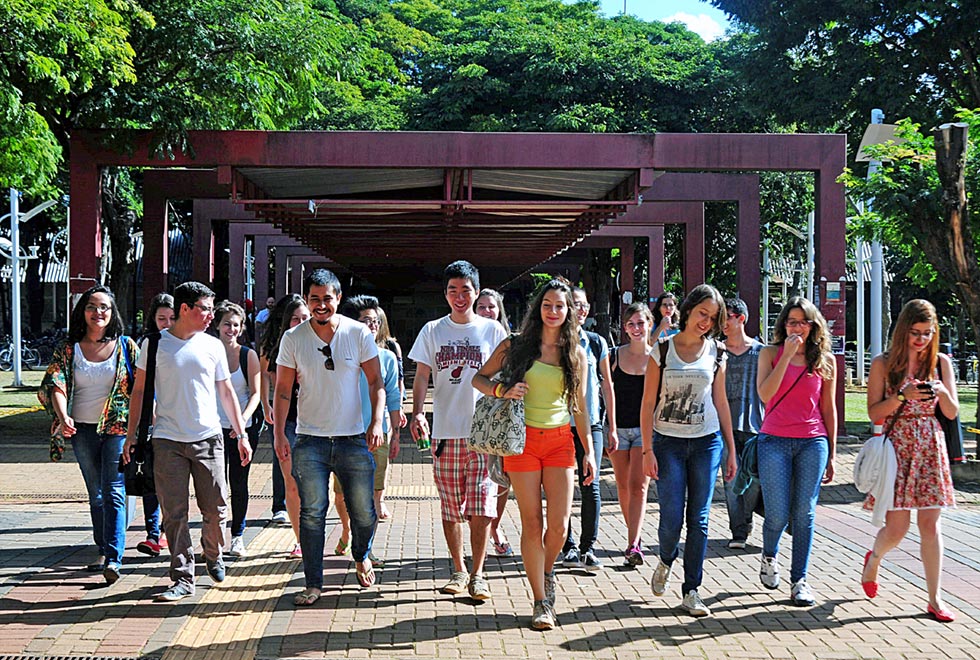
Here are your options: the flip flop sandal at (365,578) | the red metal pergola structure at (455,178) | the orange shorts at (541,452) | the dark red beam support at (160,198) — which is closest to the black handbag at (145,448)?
the flip flop sandal at (365,578)

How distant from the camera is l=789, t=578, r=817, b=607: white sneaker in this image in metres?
6.33

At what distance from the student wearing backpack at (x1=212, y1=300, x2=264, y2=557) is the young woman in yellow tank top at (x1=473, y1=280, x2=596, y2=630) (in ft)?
8.03

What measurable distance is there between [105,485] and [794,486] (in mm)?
3893

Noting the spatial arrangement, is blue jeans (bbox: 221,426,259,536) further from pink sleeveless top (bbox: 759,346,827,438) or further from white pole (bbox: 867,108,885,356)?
white pole (bbox: 867,108,885,356)

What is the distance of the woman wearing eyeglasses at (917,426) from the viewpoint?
6.18 meters

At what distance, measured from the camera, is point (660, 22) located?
129 ft

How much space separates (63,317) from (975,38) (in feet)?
135

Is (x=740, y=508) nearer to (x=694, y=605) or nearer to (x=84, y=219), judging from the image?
(x=694, y=605)

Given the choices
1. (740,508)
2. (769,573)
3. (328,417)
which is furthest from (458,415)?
(740,508)

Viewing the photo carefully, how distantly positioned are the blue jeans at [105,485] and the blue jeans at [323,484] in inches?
46.3

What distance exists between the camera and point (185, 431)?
21.6 feet

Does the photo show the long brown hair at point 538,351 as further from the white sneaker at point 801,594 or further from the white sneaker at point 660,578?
the white sneaker at point 801,594

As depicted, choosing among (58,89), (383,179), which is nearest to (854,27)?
(383,179)

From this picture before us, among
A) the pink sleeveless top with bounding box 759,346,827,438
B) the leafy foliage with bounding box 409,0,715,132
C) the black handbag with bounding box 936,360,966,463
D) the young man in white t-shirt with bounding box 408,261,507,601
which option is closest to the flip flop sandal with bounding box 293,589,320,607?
the young man in white t-shirt with bounding box 408,261,507,601
